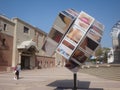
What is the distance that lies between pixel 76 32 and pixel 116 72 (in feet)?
40.4

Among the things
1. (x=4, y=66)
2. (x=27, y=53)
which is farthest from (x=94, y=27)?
(x=27, y=53)

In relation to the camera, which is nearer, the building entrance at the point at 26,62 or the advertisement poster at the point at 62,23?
the advertisement poster at the point at 62,23

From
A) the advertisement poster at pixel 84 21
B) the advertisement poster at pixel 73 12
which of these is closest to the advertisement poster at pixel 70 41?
the advertisement poster at pixel 84 21

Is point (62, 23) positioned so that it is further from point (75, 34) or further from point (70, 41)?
point (70, 41)

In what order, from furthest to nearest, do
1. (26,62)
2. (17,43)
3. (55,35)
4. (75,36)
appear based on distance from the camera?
(26,62) < (17,43) < (55,35) < (75,36)

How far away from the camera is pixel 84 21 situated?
11141 millimetres

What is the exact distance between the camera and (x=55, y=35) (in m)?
11.6

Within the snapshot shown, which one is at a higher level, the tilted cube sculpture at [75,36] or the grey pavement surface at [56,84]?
the tilted cube sculpture at [75,36]

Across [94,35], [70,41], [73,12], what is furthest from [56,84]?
[73,12]

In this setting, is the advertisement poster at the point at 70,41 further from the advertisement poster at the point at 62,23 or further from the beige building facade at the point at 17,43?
the beige building facade at the point at 17,43

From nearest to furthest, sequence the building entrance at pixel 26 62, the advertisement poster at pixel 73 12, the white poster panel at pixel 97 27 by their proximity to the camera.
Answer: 1. the white poster panel at pixel 97 27
2. the advertisement poster at pixel 73 12
3. the building entrance at pixel 26 62

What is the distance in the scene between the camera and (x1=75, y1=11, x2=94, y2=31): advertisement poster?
11.0 m

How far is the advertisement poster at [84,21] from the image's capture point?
11023mm

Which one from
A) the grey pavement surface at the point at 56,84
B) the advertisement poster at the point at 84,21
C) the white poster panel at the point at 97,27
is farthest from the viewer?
the grey pavement surface at the point at 56,84
